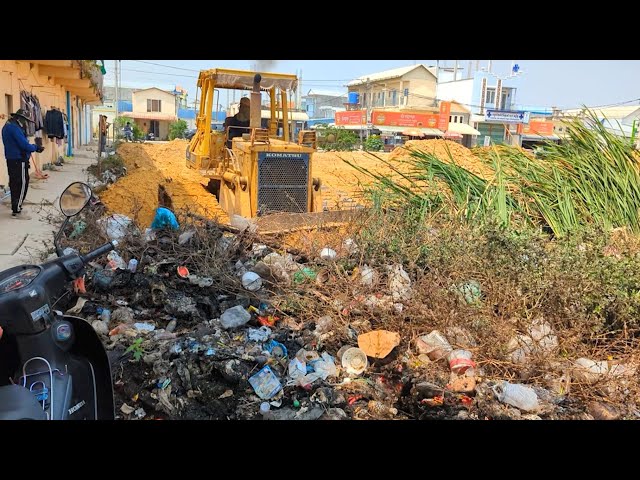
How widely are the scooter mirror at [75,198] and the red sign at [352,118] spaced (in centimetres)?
4854

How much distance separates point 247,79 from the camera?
9.79 meters

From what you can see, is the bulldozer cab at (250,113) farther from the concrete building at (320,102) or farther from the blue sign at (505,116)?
the concrete building at (320,102)

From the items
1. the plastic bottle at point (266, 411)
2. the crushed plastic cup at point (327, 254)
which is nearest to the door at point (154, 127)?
the crushed plastic cup at point (327, 254)

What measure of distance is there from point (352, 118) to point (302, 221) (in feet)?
152

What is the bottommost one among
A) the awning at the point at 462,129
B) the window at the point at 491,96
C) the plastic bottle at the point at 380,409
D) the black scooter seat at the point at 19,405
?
the plastic bottle at the point at 380,409

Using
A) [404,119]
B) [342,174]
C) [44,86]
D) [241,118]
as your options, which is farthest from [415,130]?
[241,118]

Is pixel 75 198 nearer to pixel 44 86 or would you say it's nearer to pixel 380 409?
pixel 380 409

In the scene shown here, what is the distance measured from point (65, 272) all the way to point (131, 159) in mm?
16645

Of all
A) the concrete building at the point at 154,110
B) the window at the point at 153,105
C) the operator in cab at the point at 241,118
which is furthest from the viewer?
the window at the point at 153,105

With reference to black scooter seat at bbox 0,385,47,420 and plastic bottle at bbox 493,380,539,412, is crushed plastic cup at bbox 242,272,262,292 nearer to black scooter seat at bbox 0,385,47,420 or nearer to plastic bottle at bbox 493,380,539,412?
plastic bottle at bbox 493,380,539,412

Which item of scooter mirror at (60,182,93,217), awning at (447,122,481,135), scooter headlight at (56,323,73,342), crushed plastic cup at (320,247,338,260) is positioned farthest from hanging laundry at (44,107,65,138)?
awning at (447,122,481,135)

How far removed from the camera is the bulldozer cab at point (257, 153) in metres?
8.13

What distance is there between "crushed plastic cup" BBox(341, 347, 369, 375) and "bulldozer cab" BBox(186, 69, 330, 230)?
286 cm

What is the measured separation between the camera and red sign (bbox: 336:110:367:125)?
5028 cm
